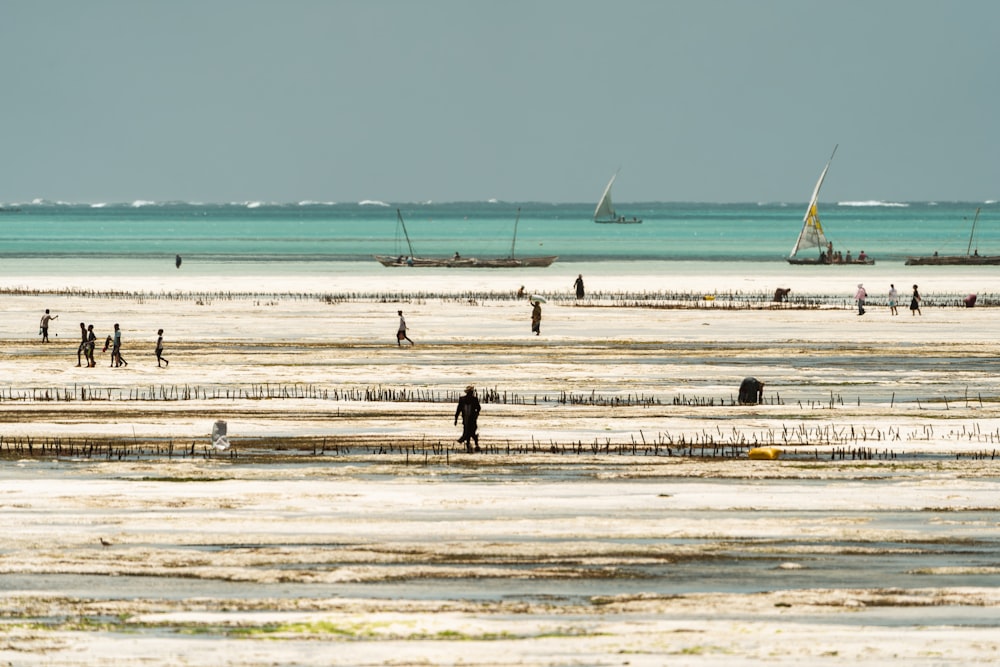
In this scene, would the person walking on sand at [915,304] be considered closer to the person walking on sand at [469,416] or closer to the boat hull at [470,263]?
the person walking on sand at [469,416]

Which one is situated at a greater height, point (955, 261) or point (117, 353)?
point (955, 261)

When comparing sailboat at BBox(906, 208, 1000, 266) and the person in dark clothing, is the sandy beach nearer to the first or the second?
the person in dark clothing

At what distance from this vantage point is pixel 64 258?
138 metres

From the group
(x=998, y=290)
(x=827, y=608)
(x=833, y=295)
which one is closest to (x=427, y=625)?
(x=827, y=608)

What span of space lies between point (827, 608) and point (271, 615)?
22.0 ft

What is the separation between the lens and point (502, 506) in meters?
23.7

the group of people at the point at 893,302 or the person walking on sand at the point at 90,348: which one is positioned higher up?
the group of people at the point at 893,302

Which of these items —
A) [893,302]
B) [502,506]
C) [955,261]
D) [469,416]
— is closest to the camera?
[502,506]

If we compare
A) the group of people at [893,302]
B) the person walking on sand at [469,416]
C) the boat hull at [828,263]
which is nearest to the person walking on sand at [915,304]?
the group of people at [893,302]

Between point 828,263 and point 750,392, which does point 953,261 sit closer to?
point 828,263

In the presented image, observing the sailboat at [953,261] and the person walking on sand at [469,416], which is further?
the sailboat at [953,261]

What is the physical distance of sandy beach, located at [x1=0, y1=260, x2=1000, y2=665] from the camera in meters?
17.1

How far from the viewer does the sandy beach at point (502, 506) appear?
17109 mm

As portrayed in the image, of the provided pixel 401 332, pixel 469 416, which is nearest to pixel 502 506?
pixel 469 416
